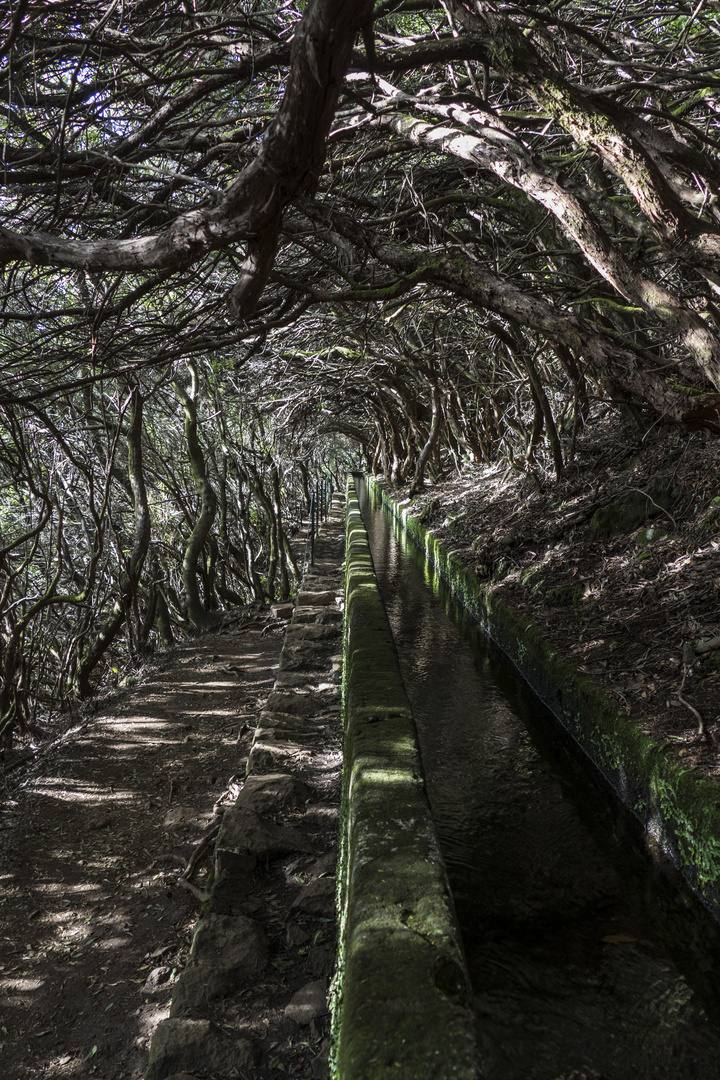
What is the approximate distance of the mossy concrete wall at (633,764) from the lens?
301 cm

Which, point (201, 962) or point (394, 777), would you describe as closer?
point (201, 962)

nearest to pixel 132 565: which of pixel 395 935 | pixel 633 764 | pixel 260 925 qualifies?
pixel 260 925

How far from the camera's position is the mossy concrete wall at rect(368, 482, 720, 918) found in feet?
9.87

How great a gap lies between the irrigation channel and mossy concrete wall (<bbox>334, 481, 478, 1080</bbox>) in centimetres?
16

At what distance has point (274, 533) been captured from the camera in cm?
1259

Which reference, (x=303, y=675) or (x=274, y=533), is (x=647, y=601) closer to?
(x=303, y=675)

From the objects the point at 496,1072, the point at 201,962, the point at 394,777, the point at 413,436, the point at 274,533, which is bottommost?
the point at 496,1072

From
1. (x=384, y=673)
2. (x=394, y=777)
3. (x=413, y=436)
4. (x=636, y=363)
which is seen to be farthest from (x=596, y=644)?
(x=413, y=436)

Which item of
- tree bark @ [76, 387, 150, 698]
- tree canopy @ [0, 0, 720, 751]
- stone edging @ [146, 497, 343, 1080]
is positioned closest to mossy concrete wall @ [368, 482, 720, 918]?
stone edging @ [146, 497, 343, 1080]

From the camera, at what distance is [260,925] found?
3031 mm

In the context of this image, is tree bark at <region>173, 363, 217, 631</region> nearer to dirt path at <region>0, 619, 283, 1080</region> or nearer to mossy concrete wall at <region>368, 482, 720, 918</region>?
dirt path at <region>0, 619, 283, 1080</region>

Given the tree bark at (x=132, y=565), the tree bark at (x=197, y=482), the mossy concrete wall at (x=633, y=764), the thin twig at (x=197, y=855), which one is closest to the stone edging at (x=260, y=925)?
the thin twig at (x=197, y=855)

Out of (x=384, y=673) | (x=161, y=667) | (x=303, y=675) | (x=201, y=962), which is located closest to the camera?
(x=201, y=962)

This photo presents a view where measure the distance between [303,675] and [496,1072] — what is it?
4526 millimetres
